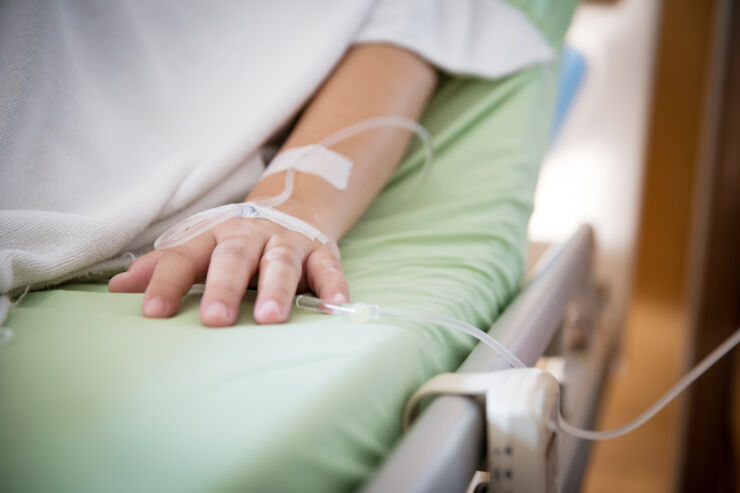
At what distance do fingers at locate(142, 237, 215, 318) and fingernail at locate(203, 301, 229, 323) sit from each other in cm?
4

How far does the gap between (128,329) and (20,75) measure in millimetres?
283

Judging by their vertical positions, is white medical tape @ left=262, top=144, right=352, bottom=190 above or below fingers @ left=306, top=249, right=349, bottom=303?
above

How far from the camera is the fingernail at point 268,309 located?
0.44m

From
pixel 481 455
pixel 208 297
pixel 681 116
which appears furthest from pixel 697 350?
pixel 208 297

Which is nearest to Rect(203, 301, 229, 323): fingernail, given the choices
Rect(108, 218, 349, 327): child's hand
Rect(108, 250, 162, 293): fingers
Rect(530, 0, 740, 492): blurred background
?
Rect(108, 218, 349, 327): child's hand

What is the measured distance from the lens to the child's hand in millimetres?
439

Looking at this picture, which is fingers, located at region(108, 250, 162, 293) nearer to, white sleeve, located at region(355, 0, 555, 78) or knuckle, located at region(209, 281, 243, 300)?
knuckle, located at region(209, 281, 243, 300)

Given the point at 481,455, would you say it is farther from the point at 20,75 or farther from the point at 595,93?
the point at 595,93

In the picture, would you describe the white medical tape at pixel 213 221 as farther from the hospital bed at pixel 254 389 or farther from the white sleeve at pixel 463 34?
the white sleeve at pixel 463 34

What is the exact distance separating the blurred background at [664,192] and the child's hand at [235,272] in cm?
119

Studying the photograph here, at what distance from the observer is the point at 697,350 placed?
1727 mm

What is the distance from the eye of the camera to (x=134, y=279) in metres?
0.49

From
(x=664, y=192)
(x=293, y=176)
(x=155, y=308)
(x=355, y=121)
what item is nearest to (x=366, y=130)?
(x=355, y=121)

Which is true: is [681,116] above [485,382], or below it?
above
